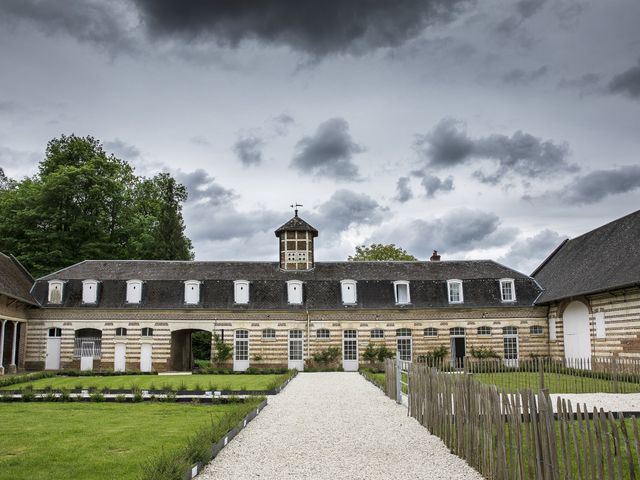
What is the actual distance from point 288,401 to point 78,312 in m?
18.2

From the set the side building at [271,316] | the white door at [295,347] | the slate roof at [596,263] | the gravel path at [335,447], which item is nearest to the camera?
the gravel path at [335,447]

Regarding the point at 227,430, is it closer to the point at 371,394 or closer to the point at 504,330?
the point at 371,394

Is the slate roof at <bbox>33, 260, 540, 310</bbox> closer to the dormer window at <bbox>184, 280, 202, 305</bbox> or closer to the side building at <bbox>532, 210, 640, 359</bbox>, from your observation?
the dormer window at <bbox>184, 280, 202, 305</bbox>

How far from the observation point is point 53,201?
130 feet

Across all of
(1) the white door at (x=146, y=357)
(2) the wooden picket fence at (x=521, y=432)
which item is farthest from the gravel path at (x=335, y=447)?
(1) the white door at (x=146, y=357)

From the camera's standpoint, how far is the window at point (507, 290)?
105 feet

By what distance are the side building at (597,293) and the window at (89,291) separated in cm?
→ 2217

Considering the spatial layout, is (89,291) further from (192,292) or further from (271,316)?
(271,316)

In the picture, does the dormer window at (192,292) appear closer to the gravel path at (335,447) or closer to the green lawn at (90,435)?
the green lawn at (90,435)

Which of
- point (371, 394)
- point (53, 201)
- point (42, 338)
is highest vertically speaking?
point (53, 201)

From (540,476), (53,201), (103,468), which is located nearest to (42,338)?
(53,201)

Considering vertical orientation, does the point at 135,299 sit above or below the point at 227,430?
above

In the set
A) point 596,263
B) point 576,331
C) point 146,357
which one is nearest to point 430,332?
point 576,331

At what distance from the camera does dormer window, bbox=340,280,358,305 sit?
1273 inches
